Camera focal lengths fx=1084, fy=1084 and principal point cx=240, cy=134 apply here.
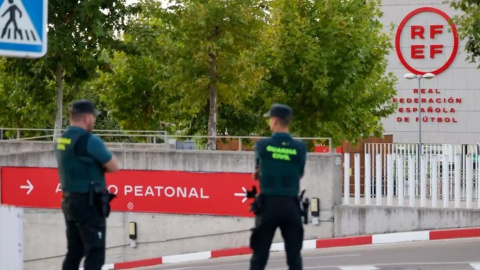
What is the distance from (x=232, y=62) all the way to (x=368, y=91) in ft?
43.7

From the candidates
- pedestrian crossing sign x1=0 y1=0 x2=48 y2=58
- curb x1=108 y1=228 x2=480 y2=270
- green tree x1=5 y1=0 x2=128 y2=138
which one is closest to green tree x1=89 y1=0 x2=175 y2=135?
green tree x1=5 y1=0 x2=128 y2=138

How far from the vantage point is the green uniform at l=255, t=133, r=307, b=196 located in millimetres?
9711

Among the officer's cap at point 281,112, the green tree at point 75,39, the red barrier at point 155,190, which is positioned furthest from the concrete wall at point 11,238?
the green tree at point 75,39

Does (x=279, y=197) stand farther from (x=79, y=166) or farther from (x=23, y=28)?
(x=23, y=28)

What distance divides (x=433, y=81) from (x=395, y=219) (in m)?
46.8

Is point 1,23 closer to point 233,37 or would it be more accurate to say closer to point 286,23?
point 233,37

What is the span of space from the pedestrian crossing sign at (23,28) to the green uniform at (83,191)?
7.08 feet

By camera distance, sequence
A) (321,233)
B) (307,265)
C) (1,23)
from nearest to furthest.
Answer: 1. (1,23)
2. (307,265)
3. (321,233)

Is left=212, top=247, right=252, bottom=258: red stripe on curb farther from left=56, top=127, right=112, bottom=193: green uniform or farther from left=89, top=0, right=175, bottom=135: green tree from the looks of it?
left=89, top=0, right=175, bottom=135: green tree

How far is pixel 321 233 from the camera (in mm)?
24141

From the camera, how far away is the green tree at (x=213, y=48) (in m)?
32.9

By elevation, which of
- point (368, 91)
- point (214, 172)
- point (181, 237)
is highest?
point (368, 91)

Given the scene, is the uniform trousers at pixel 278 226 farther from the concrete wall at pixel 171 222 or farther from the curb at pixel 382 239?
the concrete wall at pixel 171 222

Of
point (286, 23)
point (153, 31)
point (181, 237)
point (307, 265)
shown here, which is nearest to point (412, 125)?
point (286, 23)
